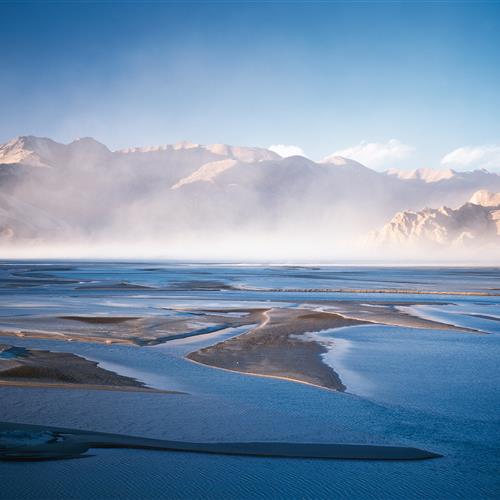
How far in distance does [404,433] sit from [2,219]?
16164 cm

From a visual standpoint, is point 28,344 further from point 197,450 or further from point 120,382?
point 197,450

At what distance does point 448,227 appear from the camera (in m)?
136

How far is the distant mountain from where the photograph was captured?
13238cm

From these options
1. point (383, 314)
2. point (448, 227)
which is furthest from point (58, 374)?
point (448, 227)

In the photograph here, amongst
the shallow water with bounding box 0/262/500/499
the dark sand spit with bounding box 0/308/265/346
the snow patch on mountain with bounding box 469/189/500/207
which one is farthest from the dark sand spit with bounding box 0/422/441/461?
the snow patch on mountain with bounding box 469/189/500/207

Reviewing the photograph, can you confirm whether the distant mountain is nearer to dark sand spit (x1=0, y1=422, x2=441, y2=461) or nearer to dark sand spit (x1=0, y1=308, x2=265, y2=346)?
dark sand spit (x1=0, y1=308, x2=265, y2=346)

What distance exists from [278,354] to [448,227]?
131912 mm

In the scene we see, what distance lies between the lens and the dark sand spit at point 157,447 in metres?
6.45

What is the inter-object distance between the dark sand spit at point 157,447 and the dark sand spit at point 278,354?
2.80 m

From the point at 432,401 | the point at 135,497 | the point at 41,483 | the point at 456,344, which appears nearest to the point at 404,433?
the point at 432,401

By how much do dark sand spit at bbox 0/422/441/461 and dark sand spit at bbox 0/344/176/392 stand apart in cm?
228

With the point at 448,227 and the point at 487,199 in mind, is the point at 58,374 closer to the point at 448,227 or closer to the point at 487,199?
the point at 448,227

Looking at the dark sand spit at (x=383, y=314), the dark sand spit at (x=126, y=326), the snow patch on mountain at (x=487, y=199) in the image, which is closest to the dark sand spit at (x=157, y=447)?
the dark sand spit at (x=126, y=326)

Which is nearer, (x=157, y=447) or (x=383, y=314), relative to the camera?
(x=157, y=447)
